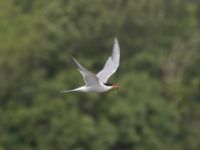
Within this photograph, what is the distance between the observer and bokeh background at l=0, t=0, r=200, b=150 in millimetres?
31500

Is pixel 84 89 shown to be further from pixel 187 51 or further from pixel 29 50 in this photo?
pixel 187 51

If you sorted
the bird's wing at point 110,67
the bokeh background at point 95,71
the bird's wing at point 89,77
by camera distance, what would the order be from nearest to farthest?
1. the bird's wing at point 89,77
2. the bird's wing at point 110,67
3. the bokeh background at point 95,71

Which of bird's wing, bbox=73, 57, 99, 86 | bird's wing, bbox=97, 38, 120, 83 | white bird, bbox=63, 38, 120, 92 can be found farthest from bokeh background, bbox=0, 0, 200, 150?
bird's wing, bbox=73, 57, 99, 86

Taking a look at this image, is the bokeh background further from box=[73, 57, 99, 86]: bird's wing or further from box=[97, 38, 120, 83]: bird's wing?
box=[73, 57, 99, 86]: bird's wing

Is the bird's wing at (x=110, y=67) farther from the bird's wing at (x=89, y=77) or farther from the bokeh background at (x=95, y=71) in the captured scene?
the bokeh background at (x=95, y=71)

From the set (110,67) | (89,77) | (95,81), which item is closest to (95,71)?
(110,67)

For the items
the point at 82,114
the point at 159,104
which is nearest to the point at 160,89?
the point at 159,104

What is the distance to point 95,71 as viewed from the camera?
31969mm

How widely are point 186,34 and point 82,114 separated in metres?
8.03

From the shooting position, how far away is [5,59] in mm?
32469

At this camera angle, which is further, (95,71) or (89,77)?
(95,71)

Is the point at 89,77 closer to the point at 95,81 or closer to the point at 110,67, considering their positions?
the point at 95,81

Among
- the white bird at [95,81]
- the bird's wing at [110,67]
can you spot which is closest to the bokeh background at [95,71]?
the bird's wing at [110,67]

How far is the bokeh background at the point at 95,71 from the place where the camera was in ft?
103
